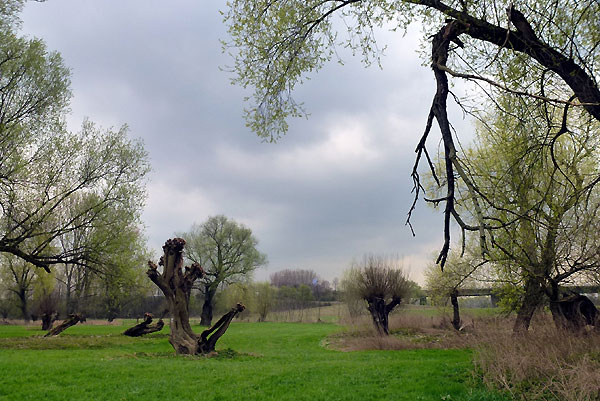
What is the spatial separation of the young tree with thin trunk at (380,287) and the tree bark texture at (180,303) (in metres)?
10.2

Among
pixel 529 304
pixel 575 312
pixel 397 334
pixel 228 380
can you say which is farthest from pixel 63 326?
pixel 575 312

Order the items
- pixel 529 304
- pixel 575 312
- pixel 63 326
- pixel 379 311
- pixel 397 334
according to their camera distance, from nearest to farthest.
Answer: pixel 575 312, pixel 529 304, pixel 63 326, pixel 379 311, pixel 397 334

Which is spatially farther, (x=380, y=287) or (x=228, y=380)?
(x=380, y=287)

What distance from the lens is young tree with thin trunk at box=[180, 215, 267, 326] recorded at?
40812 mm

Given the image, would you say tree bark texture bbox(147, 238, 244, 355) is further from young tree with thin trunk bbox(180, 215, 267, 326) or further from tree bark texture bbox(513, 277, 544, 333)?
young tree with thin trunk bbox(180, 215, 267, 326)

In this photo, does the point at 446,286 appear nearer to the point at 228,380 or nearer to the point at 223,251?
the point at 228,380

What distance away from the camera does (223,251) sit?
41688 mm

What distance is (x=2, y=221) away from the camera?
17922mm

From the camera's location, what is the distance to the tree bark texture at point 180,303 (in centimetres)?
1485

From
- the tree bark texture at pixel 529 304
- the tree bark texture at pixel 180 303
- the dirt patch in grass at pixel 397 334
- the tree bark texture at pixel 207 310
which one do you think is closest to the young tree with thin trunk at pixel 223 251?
the tree bark texture at pixel 207 310

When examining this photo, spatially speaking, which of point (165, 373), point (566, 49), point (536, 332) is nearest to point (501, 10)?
point (566, 49)

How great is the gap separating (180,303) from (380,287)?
1212 cm

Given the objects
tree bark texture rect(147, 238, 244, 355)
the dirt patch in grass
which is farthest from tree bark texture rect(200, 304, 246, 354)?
the dirt patch in grass

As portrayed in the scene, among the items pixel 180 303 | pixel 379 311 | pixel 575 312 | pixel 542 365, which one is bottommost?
pixel 542 365
